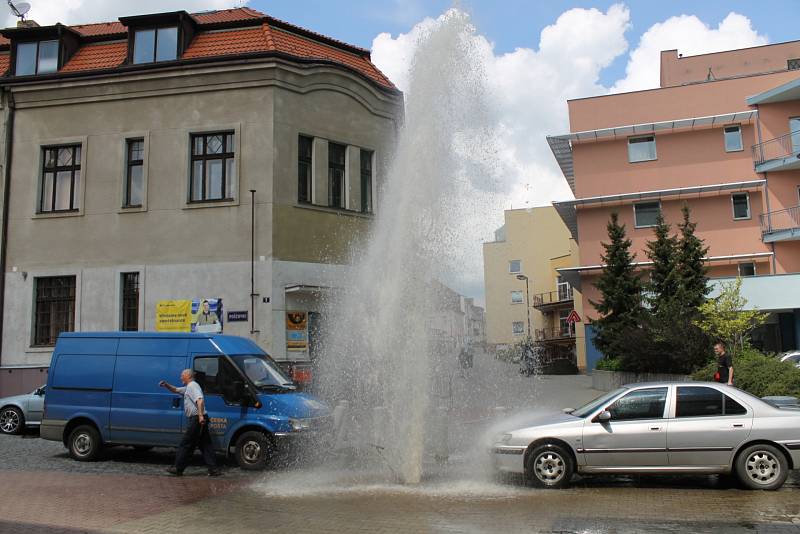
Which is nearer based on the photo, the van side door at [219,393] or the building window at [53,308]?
the van side door at [219,393]

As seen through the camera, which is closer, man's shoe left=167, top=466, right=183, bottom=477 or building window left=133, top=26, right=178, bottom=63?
man's shoe left=167, top=466, right=183, bottom=477

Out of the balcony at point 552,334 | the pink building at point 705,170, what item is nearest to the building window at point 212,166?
the pink building at point 705,170

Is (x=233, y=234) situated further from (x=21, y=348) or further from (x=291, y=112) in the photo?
(x=21, y=348)

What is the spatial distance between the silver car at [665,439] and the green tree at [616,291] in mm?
20917

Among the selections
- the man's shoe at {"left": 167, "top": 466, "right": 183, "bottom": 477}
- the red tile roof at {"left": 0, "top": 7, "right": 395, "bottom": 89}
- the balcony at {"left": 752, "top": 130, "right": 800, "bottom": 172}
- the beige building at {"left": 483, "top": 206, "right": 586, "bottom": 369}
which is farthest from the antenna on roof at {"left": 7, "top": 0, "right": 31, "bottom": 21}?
the beige building at {"left": 483, "top": 206, "right": 586, "bottom": 369}

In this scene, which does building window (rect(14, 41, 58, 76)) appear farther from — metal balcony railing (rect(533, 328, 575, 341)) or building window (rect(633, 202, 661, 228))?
metal balcony railing (rect(533, 328, 575, 341))

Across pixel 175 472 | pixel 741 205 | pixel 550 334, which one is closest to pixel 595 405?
pixel 175 472

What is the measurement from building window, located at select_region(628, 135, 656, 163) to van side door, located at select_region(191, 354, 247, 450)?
29797 mm

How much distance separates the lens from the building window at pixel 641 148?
116 feet

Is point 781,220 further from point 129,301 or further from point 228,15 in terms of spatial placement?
point 129,301

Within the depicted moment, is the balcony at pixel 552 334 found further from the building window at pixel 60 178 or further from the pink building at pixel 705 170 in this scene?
the building window at pixel 60 178

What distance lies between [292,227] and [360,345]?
33.0 ft

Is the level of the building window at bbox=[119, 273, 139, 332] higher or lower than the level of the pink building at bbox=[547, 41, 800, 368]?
lower

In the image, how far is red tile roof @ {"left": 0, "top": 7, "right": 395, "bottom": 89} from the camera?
21.9m
